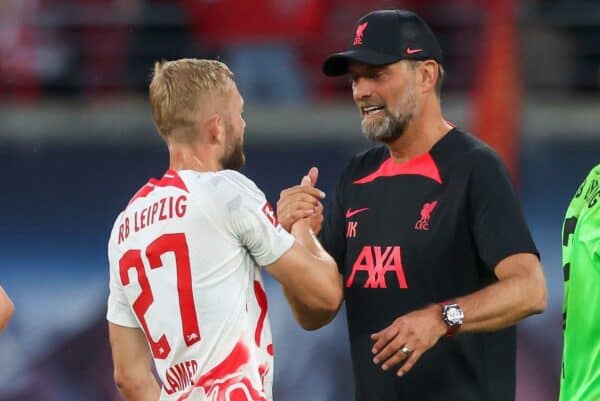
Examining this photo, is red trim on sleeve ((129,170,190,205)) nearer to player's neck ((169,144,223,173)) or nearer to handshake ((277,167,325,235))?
player's neck ((169,144,223,173))

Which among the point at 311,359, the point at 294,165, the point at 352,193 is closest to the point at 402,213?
the point at 352,193

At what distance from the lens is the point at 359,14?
9219mm

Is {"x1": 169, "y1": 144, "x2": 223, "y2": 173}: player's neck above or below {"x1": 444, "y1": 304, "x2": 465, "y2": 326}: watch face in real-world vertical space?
above

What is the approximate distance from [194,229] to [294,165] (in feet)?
14.9

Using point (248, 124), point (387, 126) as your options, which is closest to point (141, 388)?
point (387, 126)

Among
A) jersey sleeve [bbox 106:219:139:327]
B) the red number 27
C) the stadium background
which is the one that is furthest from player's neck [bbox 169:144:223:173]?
the stadium background

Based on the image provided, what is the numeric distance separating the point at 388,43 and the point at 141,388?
1.46 m

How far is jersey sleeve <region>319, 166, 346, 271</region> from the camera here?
507 centimetres

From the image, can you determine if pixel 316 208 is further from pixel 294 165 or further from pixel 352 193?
pixel 294 165

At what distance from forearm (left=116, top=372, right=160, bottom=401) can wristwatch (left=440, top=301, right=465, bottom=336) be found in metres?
1.02

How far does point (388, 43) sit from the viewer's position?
16.0ft

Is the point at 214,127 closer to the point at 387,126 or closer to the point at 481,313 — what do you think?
the point at 387,126

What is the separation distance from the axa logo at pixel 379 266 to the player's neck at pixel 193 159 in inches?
27.6

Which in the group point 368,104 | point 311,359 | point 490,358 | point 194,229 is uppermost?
point 368,104
